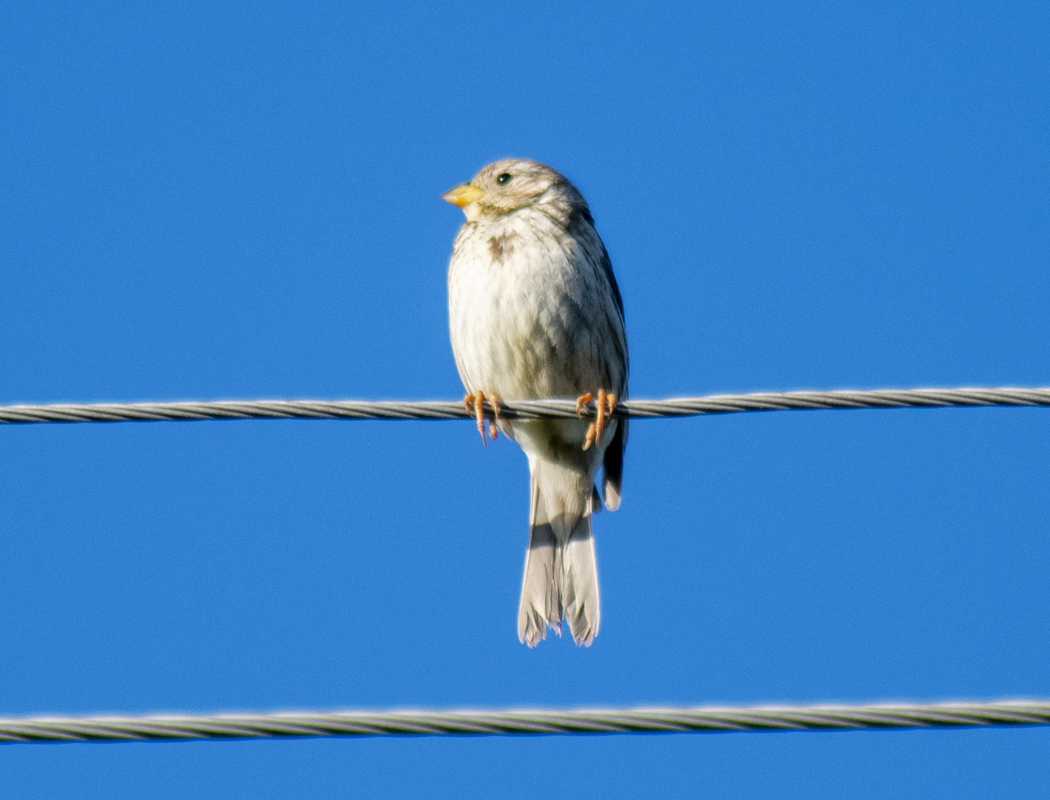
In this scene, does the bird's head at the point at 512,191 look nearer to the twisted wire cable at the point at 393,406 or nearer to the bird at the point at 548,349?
the bird at the point at 548,349

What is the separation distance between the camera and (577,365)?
691 cm

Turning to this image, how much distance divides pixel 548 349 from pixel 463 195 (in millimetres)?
1218

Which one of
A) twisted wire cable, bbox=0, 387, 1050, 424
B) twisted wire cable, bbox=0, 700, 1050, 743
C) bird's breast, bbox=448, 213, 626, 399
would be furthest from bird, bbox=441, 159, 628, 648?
twisted wire cable, bbox=0, 700, 1050, 743

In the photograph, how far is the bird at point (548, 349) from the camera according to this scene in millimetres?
6750

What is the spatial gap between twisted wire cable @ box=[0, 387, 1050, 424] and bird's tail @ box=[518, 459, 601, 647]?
8.27 feet

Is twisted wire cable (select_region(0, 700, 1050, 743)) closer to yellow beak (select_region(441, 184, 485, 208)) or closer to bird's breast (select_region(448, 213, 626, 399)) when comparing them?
bird's breast (select_region(448, 213, 626, 399))

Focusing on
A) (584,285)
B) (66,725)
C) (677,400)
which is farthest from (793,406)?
(584,285)

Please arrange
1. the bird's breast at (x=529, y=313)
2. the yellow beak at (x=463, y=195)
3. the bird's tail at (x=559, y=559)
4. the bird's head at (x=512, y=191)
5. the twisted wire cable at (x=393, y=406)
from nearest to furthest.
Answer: the twisted wire cable at (x=393, y=406), the bird's breast at (x=529, y=313), the bird's tail at (x=559, y=559), the bird's head at (x=512, y=191), the yellow beak at (x=463, y=195)

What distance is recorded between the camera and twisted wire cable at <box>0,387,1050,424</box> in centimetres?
423

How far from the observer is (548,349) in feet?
22.3

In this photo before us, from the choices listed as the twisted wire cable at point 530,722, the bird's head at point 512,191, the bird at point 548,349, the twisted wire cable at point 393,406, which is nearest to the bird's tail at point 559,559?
the bird at point 548,349

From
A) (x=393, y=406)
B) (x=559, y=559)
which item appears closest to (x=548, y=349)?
(x=559, y=559)

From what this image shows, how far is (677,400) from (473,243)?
2.67 meters

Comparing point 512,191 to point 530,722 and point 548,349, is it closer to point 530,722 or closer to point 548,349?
point 548,349
